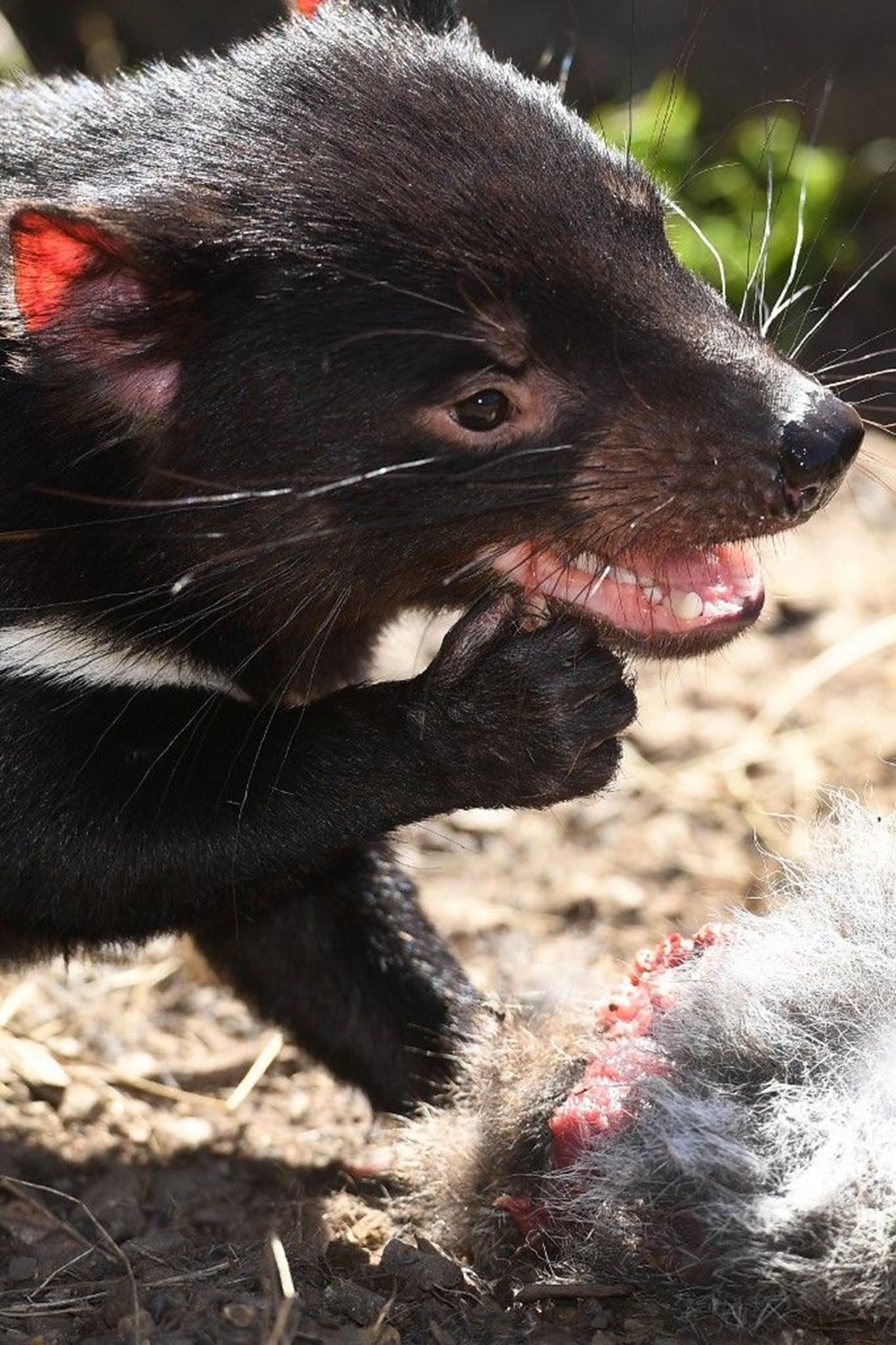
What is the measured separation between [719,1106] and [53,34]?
566 centimetres

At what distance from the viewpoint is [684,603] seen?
112 inches

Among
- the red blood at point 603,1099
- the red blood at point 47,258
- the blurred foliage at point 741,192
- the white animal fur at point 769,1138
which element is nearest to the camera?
the white animal fur at point 769,1138

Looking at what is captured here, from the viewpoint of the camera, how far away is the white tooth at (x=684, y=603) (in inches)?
110

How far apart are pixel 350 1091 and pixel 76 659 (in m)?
1.35

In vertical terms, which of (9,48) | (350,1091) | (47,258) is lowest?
(350,1091)

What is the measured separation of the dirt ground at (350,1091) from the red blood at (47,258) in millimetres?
1097

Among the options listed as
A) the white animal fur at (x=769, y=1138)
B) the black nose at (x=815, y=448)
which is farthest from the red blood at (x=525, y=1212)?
the black nose at (x=815, y=448)

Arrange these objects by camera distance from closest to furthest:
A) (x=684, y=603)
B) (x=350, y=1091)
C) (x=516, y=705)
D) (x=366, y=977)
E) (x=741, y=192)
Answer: (x=516, y=705), (x=684, y=603), (x=366, y=977), (x=350, y=1091), (x=741, y=192)

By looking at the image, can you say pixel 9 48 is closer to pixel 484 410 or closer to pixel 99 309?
pixel 99 309

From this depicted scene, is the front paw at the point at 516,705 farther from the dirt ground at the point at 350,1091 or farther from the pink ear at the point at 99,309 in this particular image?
the pink ear at the point at 99,309

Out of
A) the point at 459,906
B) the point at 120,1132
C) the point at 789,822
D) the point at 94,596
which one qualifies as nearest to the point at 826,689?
the point at 789,822

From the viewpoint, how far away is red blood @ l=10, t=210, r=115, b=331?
2.33 meters

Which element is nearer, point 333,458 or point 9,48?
point 333,458

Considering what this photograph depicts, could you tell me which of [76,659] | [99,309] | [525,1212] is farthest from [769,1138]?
[99,309]
